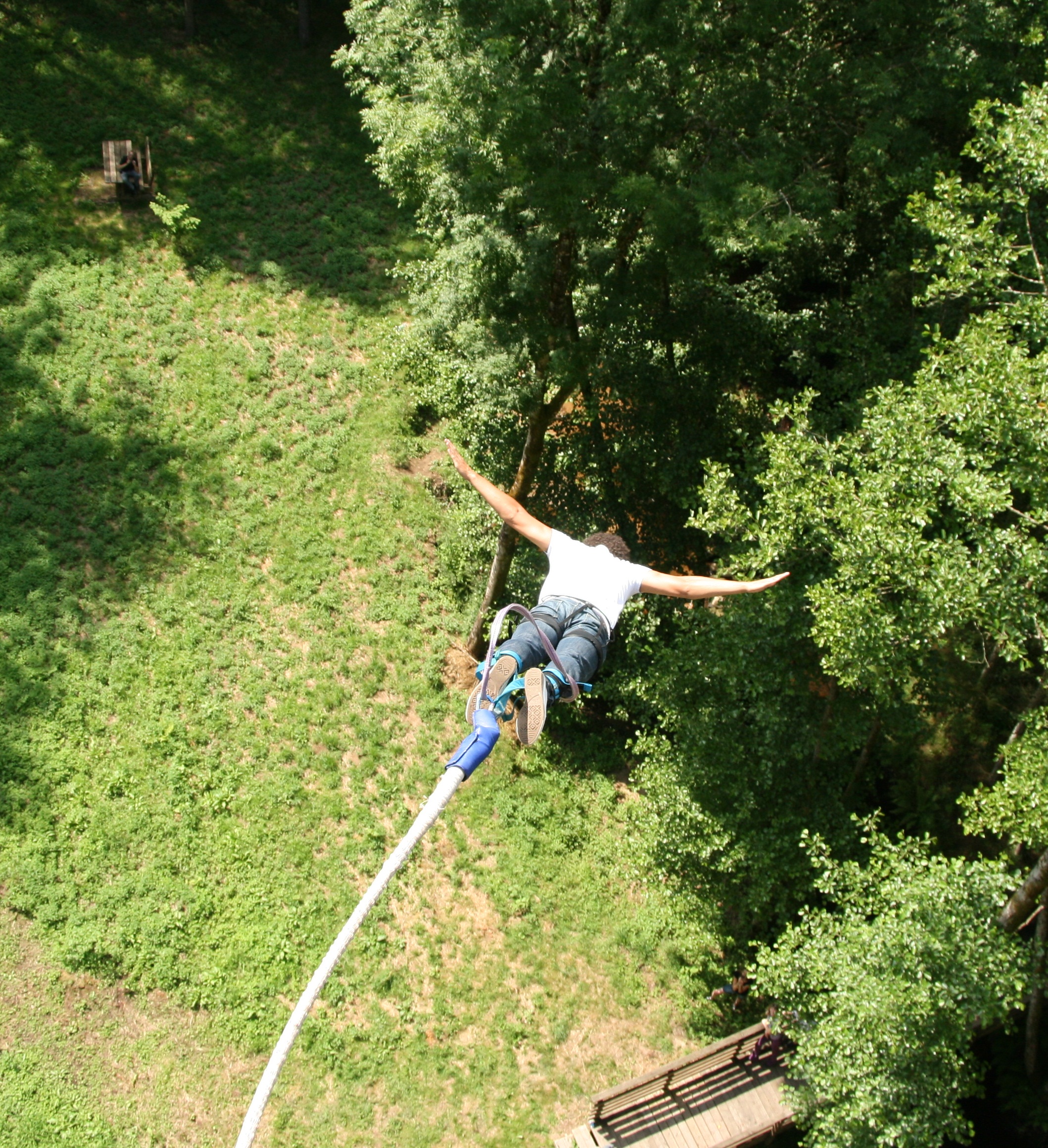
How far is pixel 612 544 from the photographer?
6.45 m

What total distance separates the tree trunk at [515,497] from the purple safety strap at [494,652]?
456cm

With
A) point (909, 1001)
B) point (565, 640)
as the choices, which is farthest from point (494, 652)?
point (909, 1001)

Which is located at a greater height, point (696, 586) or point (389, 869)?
point (696, 586)

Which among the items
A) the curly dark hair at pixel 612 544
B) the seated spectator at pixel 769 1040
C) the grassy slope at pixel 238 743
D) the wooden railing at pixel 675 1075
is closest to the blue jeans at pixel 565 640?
the curly dark hair at pixel 612 544

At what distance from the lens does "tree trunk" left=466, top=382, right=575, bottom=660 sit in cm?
1032

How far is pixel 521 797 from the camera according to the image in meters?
11.7

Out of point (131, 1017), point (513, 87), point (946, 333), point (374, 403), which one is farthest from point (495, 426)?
point (131, 1017)

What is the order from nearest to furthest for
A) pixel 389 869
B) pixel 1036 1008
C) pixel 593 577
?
pixel 389 869 < pixel 593 577 < pixel 1036 1008

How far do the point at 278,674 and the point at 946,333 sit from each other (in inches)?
329

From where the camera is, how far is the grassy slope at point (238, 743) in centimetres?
921

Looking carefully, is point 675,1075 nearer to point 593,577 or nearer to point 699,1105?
point 699,1105

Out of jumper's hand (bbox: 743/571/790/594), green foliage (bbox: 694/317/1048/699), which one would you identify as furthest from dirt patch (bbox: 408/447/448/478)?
jumper's hand (bbox: 743/571/790/594)

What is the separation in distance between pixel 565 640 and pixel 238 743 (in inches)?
240

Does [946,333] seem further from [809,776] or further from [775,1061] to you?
[775,1061]
